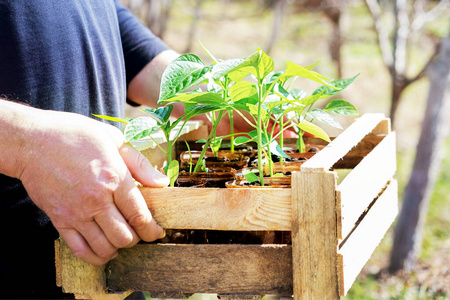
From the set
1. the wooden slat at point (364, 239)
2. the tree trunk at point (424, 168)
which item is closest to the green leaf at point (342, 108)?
the wooden slat at point (364, 239)

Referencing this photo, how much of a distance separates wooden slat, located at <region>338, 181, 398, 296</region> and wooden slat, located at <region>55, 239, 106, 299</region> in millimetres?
514

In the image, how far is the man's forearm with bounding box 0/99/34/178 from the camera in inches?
39.3

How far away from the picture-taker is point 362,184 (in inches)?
45.9

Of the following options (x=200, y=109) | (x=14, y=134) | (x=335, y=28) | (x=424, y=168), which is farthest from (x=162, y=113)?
(x=335, y=28)

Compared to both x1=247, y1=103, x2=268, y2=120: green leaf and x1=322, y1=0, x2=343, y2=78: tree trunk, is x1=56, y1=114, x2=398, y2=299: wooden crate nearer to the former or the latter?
x1=247, y1=103, x2=268, y2=120: green leaf

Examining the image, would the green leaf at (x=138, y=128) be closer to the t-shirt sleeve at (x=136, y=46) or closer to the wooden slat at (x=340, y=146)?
the wooden slat at (x=340, y=146)

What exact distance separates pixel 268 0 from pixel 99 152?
11315 mm

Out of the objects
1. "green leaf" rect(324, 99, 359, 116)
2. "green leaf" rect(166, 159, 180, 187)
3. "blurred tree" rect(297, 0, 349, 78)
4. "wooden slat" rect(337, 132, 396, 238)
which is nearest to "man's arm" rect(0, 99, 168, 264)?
"green leaf" rect(166, 159, 180, 187)

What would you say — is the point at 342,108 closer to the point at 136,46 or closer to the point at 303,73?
the point at 303,73

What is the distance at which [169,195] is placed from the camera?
1.07 meters

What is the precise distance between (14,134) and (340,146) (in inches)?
26.8

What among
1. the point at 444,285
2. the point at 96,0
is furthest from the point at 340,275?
the point at 444,285

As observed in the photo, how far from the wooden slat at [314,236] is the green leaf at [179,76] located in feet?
0.94

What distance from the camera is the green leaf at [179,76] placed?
1039mm
